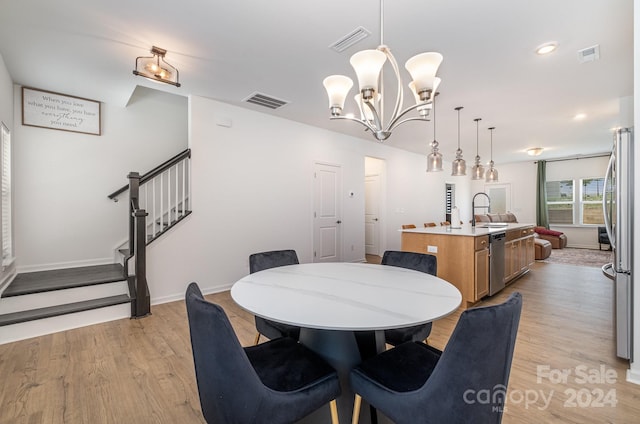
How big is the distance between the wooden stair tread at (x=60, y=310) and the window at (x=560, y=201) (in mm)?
11114

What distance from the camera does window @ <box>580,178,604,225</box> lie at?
321 inches

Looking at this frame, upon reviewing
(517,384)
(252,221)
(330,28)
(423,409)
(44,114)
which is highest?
(330,28)

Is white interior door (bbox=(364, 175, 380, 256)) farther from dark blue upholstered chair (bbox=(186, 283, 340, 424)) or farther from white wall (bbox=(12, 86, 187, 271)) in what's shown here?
dark blue upholstered chair (bbox=(186, 283, 340, 424))

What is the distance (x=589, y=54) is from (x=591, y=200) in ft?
25.4

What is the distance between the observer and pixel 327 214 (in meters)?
5.46

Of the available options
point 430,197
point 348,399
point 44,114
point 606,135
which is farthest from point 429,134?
point 44,114

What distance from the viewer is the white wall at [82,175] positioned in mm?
3668

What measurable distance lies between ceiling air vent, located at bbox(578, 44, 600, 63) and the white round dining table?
9.21 ft

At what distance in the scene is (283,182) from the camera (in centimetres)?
478

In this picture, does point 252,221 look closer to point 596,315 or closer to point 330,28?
point 330,28

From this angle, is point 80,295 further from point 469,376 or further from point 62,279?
point 469,376

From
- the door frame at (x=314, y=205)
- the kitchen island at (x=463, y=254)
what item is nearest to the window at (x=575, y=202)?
the kitchen island at (x=463, y=254)

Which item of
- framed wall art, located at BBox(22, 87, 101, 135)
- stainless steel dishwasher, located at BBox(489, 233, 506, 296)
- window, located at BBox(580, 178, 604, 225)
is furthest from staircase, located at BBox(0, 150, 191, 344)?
window, located at BBox(580, 178, 604, 225)

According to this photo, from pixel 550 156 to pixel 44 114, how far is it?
37.1 feet
